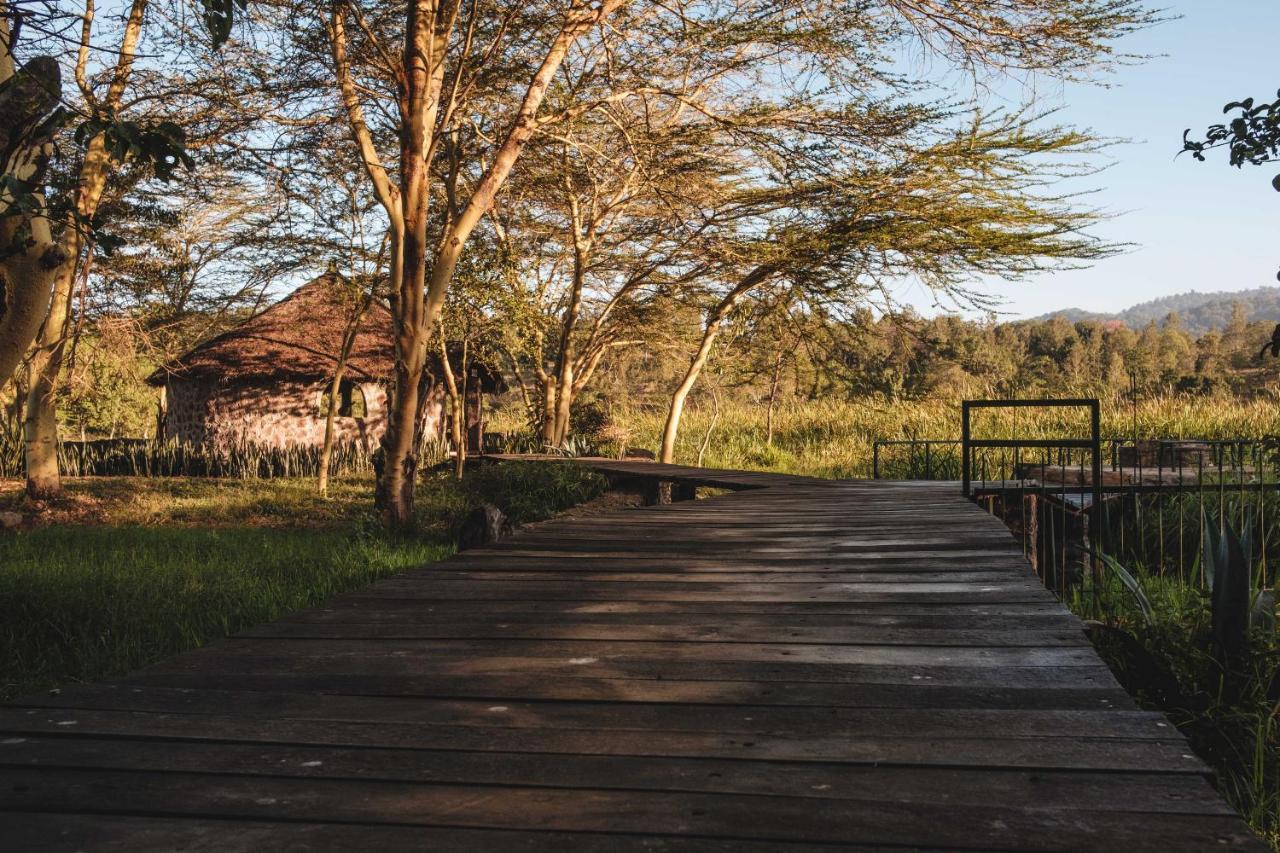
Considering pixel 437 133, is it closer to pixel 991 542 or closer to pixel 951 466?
pixel 991 542

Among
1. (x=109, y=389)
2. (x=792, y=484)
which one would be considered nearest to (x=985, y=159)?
(x=792, y=484)

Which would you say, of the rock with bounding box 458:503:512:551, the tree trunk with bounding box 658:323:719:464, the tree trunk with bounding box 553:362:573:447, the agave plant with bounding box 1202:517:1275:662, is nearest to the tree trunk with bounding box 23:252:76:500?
the tree trunk with bounding box 553:362:573:447

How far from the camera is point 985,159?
14.1m

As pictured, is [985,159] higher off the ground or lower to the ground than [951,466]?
higher

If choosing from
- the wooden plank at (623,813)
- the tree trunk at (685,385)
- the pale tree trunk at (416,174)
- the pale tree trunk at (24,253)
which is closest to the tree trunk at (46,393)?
the pale tree trunk at (416,174)

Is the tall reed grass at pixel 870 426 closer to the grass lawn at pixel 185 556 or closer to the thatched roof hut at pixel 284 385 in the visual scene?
the thatched roof hut at pixel 284 385

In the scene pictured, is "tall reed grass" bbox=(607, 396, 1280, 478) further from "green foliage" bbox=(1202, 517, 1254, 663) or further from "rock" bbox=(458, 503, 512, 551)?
"green foliage" bbox=(1202, 517, 1254, 663)

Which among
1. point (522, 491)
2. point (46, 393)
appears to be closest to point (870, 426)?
point (522, 491)

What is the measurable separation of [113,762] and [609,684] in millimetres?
1212

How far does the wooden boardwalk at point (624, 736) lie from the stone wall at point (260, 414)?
1962 centimetres

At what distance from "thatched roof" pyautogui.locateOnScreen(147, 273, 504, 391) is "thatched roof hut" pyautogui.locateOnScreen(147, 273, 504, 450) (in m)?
0.02

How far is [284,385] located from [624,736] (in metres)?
21.7

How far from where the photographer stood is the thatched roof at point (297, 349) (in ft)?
71.3

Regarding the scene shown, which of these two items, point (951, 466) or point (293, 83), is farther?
point (951, 466)
